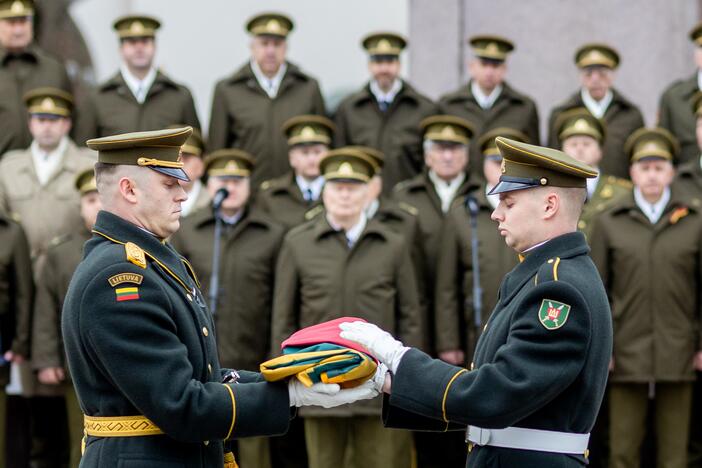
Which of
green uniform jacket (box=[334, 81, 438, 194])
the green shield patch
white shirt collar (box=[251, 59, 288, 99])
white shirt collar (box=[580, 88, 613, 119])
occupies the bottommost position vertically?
the green shield patch

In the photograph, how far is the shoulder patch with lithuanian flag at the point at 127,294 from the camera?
14.4 ft

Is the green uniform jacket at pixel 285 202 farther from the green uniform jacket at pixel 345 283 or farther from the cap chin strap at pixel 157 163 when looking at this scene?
the cap chin strap at pixel 157 163

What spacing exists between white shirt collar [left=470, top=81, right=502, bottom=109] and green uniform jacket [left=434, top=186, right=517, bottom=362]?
60.0 inches

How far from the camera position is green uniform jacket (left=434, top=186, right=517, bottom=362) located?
859 centimetres

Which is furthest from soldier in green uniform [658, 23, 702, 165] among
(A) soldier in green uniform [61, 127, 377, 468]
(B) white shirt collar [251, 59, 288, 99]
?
(A) soldier in green uniform [61, 127, 377, 468]

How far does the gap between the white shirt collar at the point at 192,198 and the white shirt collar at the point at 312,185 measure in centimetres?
74

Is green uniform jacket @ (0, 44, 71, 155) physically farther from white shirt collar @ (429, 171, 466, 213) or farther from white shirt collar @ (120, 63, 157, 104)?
white shirt collar @ (429, 171, 466, 213)

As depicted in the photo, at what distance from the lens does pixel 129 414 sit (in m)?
4.46

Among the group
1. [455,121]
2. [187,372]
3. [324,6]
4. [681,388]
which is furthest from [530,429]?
[324,6]

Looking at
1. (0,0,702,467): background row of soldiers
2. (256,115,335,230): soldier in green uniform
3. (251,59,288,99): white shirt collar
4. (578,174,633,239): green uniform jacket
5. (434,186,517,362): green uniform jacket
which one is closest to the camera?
(0,0,702,467): background row of soldiers

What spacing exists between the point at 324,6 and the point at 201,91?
1522 mm

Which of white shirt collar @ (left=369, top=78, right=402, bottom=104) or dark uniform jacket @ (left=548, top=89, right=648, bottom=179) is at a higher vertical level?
white shirt collar @ (left=369, top=78, right=402, bottom=104)

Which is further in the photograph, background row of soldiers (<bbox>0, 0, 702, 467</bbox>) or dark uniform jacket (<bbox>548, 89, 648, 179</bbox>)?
dark uniform jacket (<bbox>548, 89, 648, 179</bbox>)

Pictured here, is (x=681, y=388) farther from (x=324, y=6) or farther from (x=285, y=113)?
(x=324, y=6)
